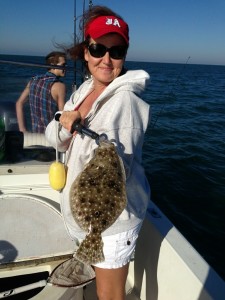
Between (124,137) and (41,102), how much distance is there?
8.77ft

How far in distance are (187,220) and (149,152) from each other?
415 centimetres

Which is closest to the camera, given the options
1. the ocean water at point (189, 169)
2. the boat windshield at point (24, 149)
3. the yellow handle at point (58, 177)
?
the yellow handle at point (58, 177)

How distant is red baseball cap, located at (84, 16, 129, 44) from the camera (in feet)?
6.29

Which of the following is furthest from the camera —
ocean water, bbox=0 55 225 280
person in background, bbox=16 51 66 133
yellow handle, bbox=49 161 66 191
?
ocean water, bbox=0 55 225 280

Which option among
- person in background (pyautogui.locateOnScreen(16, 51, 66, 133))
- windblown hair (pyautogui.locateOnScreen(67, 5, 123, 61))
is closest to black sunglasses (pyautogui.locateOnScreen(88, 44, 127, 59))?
windblown hair (pyautogui.locateOnScreen(67, 5, 123, 61))

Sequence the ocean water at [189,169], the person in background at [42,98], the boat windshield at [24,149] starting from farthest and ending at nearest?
the ocean water at [189,169] < the person in background at [42,98] < the boat windshield at [24,149]

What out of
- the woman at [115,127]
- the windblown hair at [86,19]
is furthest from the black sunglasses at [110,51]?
the windblown hair at [86,19]

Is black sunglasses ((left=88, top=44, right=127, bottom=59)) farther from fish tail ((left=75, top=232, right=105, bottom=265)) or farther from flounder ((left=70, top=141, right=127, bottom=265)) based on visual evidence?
fish tail ((left=75, top=232, right=105, bottom=265))

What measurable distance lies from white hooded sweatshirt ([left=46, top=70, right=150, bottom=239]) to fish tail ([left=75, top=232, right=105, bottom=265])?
0.36 ft

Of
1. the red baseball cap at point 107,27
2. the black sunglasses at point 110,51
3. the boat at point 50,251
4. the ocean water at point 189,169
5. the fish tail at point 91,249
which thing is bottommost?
the ocean water at point 189,169

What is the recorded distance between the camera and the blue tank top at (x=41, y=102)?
12.6ft

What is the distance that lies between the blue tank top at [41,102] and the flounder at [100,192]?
2.15m

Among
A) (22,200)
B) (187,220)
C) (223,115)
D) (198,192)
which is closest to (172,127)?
(223,115)

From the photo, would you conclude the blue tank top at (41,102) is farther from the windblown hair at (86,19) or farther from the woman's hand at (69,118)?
the woman's hand at (69,118)
